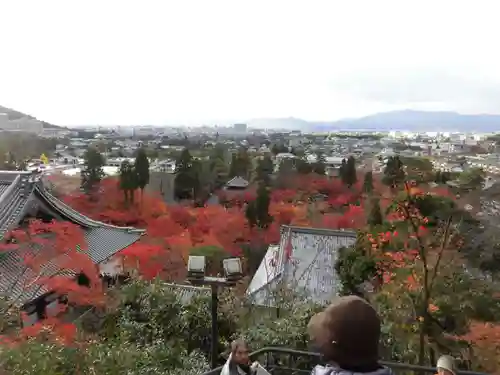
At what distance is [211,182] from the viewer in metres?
30.7

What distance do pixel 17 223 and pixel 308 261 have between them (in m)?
8.46

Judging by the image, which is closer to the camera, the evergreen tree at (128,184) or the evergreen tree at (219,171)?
the evergreen tree at (128,184)

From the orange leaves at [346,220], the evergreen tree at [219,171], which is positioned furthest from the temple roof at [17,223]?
the evergreen tree at [219,171]

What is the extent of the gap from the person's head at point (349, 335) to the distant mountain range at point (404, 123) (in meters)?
60.0

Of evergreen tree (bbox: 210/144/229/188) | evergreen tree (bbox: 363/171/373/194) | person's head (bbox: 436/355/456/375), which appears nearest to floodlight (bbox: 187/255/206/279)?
person's head (bbox: 436/355/456/375)

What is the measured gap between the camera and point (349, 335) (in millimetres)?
1501

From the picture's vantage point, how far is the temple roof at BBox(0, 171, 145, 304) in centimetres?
819

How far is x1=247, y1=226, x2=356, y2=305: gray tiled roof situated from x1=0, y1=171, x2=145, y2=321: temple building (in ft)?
13.5

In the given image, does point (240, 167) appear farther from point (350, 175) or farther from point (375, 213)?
point (375, 213)

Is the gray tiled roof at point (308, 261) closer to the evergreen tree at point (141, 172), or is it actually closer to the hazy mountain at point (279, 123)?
the evergreen tree at point (141, 172)

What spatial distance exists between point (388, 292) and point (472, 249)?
3.62 meters

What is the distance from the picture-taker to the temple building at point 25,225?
26.8 ft

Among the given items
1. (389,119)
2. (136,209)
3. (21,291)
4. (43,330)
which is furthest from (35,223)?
(389,119)

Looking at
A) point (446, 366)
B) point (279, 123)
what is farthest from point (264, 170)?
point (279, 123)
